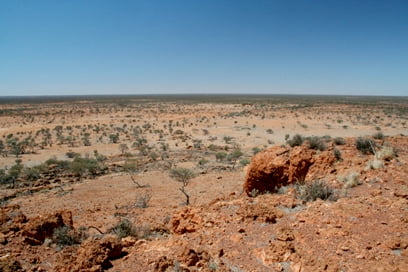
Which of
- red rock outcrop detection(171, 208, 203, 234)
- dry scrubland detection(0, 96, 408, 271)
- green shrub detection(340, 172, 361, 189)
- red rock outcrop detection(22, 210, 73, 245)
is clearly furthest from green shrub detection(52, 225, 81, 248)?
green shrub detection(340, 172, 361, 189)

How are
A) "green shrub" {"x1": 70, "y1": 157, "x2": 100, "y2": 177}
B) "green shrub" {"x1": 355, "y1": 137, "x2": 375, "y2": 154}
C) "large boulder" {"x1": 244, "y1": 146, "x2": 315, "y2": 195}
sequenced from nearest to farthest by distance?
"large boulder" {"x1": 244, "y1": 146, "x2": 315, "y2": 195} < "green shrub" {"x1": 355, "y1": 137, "x2": 375, "y2": 154} < "green shrub" {"x1": 70, "y1": 157, "x2": 100, "y2": 177}

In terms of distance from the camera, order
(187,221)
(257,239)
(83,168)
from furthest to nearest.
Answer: (83,168) → (187,221) → (257,239)

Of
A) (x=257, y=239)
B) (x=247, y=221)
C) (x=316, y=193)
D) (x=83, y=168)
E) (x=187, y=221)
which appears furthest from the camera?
(x=83, y=168)

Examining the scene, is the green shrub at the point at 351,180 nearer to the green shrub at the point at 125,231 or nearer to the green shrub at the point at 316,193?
the green shrub at the point at 316,193

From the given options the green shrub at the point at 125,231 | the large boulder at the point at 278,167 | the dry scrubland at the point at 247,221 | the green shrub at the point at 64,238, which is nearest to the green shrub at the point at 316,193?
the dry scrubland at the point at 247,221

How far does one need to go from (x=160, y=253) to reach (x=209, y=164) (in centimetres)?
1305

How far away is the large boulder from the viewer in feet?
27.6

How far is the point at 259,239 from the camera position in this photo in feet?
15.0

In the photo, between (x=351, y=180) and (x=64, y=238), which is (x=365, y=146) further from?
(x=64, y=238)

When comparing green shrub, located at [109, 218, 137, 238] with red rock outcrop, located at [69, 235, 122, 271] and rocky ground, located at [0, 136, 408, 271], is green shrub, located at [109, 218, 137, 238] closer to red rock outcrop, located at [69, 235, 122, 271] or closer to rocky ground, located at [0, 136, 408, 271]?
rocky ground, located at [0, 136, 408, 271]

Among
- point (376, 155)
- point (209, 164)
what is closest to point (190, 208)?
point (376, 155)

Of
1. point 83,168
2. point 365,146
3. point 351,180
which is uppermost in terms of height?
point 365,146

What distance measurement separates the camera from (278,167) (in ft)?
28.3

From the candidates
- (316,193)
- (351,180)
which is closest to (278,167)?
(351,180)
